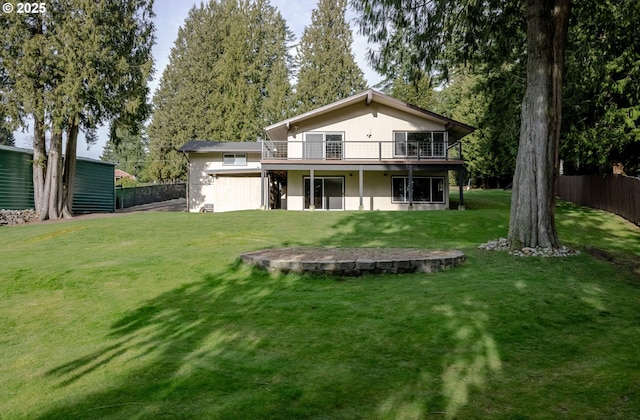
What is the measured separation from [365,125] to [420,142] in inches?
121

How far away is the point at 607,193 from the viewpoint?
20.0 metres

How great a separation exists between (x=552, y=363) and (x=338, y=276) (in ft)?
13.3

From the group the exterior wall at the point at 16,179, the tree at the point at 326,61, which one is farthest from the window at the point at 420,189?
the exterior wall at the point at 16,179

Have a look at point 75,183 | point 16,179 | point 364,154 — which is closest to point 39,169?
point 16,179

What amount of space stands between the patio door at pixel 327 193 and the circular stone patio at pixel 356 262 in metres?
15.3

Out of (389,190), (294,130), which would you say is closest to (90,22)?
(294,130)

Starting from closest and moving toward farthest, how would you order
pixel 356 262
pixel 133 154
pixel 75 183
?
pixel 356 262 < pixel 75 183 < pixel 133 154

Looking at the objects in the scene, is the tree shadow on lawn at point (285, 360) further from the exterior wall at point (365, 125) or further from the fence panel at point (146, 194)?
the fence panel at point (146, 194)

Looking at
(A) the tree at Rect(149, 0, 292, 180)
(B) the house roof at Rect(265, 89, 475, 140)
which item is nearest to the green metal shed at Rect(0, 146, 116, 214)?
(B) the house roof at Rect(265, 89, 475, 140)

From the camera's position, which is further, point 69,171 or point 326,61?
point 326,61

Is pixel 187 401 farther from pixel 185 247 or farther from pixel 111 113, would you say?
pixel 111 113

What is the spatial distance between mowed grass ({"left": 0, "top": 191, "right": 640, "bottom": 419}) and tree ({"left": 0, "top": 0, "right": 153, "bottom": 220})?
13.4m

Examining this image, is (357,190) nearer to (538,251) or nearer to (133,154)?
(538,251)

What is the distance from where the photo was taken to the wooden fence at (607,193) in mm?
16844
